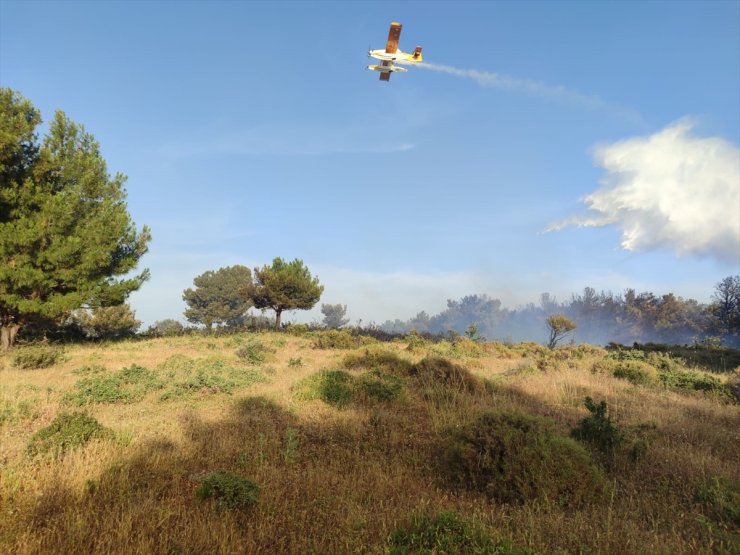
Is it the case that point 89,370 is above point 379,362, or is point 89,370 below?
below

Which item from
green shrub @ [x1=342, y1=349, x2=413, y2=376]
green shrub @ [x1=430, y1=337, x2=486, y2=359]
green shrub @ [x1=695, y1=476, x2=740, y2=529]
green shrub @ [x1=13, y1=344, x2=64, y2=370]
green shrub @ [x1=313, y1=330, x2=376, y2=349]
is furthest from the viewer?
green shrub @ [x1=313, y1=330, x2=376, y2=349]

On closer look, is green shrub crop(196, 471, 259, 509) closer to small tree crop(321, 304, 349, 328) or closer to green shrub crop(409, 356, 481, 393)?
green shrub crop(409, 356, 481, 393)

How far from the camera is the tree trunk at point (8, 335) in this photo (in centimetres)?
2003

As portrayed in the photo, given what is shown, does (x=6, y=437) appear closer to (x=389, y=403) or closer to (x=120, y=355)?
(x=389, y=403)

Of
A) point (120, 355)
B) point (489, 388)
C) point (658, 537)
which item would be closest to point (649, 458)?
point (658, 537)

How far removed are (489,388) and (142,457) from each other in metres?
8.53

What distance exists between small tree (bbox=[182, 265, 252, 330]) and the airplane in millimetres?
66477

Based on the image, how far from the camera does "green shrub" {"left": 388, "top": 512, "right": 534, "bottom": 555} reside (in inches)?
143

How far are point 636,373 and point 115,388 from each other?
620 inches

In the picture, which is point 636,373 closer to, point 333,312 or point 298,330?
point 298,330

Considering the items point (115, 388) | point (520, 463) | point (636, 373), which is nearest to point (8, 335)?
point (115, 388)

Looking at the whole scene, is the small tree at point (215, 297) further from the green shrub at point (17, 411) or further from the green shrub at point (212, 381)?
the green shrub at point (17, 411)

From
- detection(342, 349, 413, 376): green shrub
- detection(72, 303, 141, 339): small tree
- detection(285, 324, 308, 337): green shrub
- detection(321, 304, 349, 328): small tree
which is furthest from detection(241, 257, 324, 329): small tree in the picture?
detection(321, 304, 349, 328): small tree

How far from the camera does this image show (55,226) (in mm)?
18812
